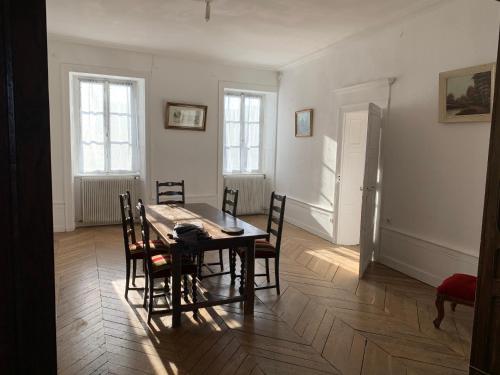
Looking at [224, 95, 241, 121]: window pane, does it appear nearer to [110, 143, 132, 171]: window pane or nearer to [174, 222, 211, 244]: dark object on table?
[110, 143, 132, 171]: window pane

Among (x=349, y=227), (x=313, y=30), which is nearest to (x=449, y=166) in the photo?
(x=349, y=227)

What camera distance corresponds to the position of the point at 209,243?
9.30 feet

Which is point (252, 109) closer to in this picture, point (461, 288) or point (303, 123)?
point (303, 123)

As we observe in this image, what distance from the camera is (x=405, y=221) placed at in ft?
13.7

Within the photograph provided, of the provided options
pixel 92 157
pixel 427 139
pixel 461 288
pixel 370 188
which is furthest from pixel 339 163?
pixel 92 157

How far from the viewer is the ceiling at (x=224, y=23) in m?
3.93

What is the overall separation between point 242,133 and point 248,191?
1.16 metres

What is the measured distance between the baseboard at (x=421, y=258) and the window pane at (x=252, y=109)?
3726 millimetres

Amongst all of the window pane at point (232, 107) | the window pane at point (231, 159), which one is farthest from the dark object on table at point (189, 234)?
the window pane at point (232, 107)

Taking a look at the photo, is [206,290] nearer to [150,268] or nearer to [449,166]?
[150,268]

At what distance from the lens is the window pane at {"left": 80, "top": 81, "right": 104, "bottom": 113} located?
5953 millimetres

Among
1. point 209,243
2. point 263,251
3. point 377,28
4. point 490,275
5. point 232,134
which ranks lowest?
point 263,251

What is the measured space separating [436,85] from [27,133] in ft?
13.1

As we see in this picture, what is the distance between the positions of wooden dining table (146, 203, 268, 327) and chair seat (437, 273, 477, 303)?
1492mm
